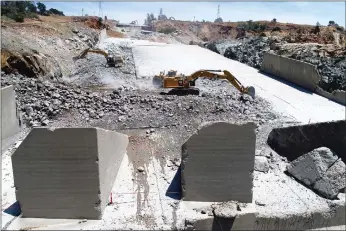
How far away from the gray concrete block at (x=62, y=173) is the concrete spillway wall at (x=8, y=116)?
3.36 meters

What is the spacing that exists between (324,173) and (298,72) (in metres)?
9.91

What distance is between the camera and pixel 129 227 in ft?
18.3

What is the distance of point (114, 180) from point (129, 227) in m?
1.47

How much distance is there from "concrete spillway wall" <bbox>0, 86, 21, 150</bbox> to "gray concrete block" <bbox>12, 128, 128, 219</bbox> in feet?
11.0

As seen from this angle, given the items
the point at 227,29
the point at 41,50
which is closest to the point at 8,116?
the point at 41,50

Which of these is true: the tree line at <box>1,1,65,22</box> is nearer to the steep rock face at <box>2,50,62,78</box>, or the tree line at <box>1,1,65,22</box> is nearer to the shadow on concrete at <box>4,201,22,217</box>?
the steep rock face at <box>2,50,62,78</box>

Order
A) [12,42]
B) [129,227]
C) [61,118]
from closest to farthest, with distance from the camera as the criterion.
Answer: [129,227], [61,118], [12,42]

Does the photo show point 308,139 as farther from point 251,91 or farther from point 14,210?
point 14,210

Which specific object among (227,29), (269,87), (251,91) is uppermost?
(227,29)

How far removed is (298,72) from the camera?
1560 cm

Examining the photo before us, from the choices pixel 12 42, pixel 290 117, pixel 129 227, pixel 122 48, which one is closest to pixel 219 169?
pixel 129 227

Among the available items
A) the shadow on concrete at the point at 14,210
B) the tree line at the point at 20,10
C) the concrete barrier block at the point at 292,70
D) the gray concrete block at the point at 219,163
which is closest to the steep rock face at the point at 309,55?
the concrete barrier block at the point at 292,70

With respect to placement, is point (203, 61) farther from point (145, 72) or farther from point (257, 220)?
point (257, 220)

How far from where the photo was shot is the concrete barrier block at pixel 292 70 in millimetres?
14570
